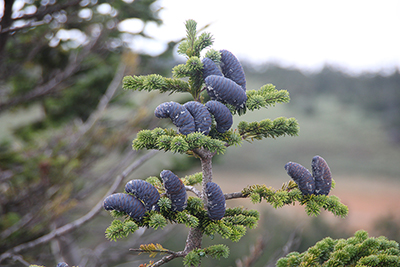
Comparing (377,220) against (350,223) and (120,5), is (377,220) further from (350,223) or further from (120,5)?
(120,5)

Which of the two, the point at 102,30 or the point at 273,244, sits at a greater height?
the point at 102,30

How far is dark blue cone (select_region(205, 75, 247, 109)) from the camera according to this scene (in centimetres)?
80

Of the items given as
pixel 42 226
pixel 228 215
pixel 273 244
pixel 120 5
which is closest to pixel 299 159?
pixel 273 244

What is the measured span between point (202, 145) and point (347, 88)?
1195 cm

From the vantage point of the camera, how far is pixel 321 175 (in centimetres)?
85

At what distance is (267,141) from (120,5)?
7.56 meters

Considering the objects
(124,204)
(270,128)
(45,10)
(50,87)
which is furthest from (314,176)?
(50,87)

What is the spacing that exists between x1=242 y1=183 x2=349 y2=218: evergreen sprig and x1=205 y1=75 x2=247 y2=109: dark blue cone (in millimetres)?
284

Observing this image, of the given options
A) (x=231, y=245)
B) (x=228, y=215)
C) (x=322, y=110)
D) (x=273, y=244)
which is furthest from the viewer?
(x=322, y=110)

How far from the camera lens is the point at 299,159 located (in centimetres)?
927

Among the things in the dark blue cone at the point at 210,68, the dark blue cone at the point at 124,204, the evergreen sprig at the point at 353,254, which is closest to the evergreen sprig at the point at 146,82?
the dark blue cone at the point at 210,68

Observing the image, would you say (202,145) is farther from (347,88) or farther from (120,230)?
(347,88)

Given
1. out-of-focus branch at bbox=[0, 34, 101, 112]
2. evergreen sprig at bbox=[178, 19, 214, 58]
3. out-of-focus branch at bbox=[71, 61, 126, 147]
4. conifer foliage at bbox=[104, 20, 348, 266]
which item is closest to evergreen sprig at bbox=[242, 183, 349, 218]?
conifer foliage at bbox=[104, 20, 348, 266]

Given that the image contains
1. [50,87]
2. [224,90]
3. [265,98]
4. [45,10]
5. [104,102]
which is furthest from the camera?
[50,87]
